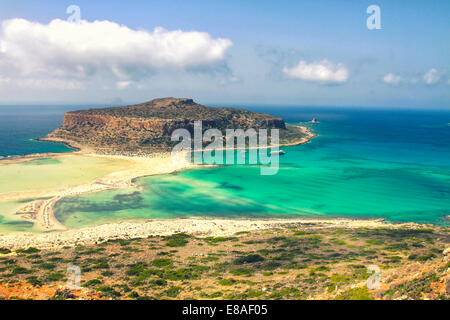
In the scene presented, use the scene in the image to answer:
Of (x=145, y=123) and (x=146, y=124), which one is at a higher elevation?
(x=145, y=123)

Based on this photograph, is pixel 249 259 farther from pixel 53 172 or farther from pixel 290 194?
pixel 53 172

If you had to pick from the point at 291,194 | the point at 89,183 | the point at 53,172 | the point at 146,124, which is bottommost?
the point at 291,194

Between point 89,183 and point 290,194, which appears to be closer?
point 290,194

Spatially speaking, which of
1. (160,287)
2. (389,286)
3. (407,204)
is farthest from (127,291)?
(407,204)

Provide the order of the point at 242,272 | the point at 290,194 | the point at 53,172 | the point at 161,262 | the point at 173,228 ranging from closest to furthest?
1. the point at 242,272
2. the point at 161,262
3. the point at 173,228
4. the point at 290,194
5. the point at 53,172

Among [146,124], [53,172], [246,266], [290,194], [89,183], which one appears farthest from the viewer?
[146,124]

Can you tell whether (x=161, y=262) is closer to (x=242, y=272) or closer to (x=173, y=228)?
(x=242, y=272)

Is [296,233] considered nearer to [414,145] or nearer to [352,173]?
[352,173]

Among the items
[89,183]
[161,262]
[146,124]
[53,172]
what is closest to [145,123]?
[146,124]
